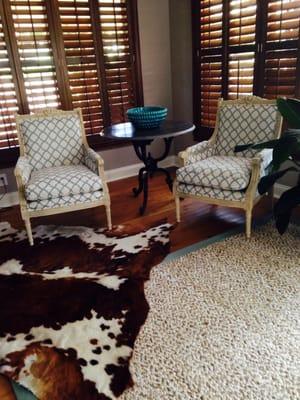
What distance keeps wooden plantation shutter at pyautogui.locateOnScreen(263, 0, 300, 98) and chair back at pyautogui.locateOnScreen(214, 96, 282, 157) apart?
0.28m

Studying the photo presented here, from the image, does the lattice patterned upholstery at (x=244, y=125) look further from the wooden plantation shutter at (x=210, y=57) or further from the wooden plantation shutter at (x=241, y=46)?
the wooden plantation shutter at (x=210, y=57)

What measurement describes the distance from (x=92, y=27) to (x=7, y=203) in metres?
2.09

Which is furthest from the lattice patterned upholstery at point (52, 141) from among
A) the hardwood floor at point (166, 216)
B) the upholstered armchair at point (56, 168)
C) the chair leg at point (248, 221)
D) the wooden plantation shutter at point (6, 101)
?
the chair leg at point (248, 221)

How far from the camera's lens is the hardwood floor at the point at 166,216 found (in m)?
2.75

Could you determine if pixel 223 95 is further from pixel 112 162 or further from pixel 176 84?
pixel 112 162

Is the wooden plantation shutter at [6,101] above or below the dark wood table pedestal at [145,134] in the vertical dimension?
above

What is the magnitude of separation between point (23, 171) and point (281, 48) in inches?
95.6

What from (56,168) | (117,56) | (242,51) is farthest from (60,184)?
(242,51)

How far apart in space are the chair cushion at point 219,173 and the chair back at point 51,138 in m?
1.08

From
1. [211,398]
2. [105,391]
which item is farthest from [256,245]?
[105,391]

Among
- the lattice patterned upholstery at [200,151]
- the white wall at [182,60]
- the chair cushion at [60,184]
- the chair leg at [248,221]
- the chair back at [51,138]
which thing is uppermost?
the white wall at [182,60]

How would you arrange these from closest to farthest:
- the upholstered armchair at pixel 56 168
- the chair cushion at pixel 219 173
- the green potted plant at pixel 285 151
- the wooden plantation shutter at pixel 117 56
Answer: the green potted plant at pixel 285 151
the chair cushion at pixel 219 173
the upholstered armchair at pixel 56 168
the wooden plantation shutter at pixel 117 56

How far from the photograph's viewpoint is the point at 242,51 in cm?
320

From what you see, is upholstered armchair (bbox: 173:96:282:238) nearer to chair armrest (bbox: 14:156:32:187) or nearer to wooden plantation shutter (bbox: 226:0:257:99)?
wooden plantation shutter (bbox: 226:0:257:99)
